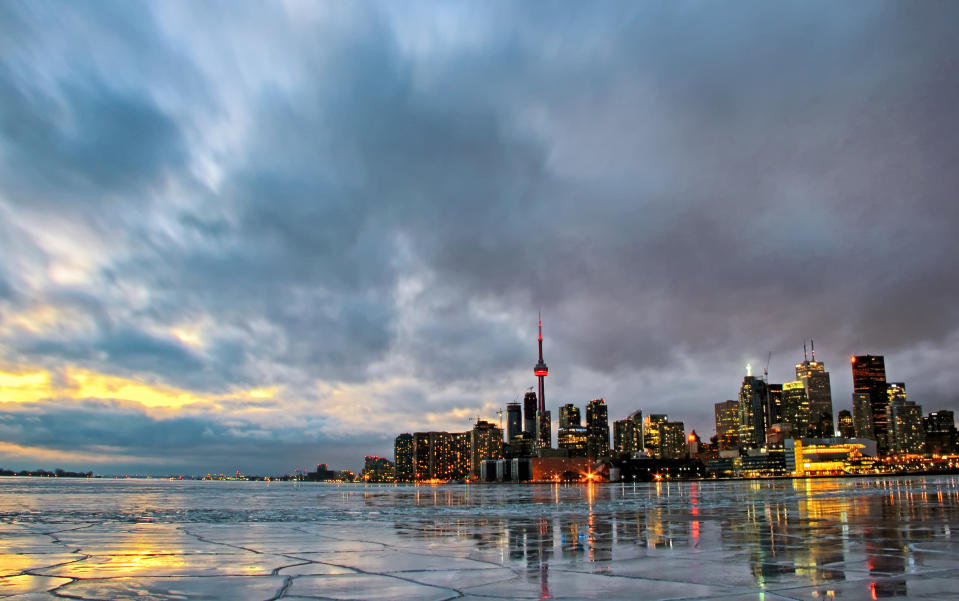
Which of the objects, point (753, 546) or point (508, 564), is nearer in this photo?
point (508, 564)

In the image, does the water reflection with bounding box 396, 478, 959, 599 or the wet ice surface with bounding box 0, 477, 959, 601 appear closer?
the wet ice surface with bounding box 0, 477, 959, 601

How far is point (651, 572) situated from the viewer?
14.6 metres

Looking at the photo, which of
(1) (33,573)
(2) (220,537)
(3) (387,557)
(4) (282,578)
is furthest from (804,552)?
(2) (220,537)

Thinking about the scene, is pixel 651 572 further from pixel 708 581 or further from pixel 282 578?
pixel 282 578

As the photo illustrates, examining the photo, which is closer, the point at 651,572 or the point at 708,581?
the point at 708,581

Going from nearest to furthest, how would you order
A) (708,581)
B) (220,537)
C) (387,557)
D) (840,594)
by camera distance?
(840,594) < (708,581) < (387,557) < (220,537)

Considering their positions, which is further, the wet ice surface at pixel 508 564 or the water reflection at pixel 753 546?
the water reflection at pixel 753 546

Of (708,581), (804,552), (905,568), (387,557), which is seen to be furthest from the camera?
(387,557)

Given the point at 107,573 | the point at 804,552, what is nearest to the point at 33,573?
the point at 107,573

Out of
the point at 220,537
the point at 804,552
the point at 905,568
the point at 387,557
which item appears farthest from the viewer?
the point at 220,537

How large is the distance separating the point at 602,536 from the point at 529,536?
276 centimetres

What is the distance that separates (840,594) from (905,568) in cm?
412

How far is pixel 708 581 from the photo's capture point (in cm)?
1309

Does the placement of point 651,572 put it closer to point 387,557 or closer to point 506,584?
point 506,584
